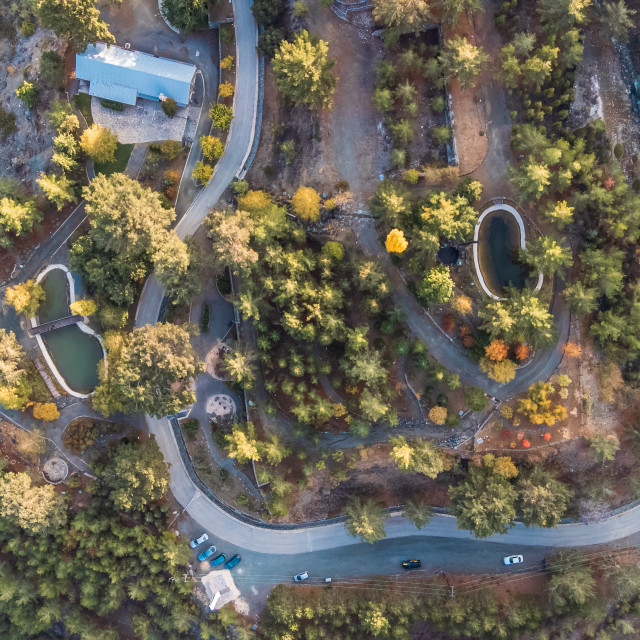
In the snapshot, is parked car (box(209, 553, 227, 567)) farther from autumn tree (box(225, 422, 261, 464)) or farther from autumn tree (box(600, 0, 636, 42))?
autumn tree (box(600, 0, 636, 42))

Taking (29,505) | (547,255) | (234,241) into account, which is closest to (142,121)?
(234,241)

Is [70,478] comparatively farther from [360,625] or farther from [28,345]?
[360,625]

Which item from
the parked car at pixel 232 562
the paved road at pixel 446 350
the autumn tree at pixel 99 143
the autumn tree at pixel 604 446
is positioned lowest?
the parked car at pixel 232 562

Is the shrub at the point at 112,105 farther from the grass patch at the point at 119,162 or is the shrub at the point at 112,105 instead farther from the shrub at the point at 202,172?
the shrub at the point at 202,172

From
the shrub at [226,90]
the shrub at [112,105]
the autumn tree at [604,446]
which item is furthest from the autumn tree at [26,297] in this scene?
the autumn tree at [604,446]

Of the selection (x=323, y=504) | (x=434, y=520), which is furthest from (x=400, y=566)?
(x=323, y=504)

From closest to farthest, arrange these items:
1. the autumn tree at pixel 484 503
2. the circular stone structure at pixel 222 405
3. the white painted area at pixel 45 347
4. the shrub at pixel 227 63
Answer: the autumn tree at pixel 484 503, the shrub at pixel 227 63, the white painted area at pixel 45 347, the circular stone structure at pixel 222 405

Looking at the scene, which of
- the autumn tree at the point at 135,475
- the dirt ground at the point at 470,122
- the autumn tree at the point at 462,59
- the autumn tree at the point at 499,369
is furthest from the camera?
the autumn tree at the point at 135,475
